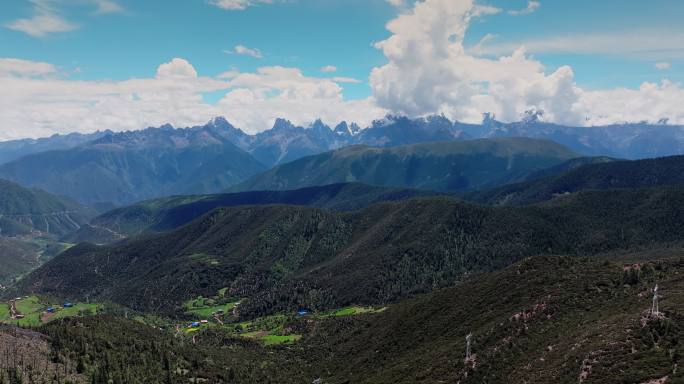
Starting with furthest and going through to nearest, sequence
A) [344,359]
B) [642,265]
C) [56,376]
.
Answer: [344,359]
[642,265]
[56,376]

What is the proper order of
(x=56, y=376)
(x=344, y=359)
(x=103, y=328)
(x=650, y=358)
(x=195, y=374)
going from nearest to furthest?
(x=650, y=358) → (x=56, y=376) → (x=195, y=374) → (x=103, y=328) → (x=344, y=359)

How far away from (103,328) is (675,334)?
558ft

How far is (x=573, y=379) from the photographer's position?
9438cm

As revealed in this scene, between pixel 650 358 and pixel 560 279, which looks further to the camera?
pixel 560 279

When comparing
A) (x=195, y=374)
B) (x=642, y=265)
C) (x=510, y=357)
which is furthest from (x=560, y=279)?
(x=195, y=374)

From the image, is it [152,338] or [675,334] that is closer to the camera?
[675,334]

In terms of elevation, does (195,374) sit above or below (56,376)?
below

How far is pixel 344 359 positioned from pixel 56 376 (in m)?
103

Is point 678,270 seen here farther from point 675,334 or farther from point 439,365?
point 439,365

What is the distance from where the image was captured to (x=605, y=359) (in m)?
94.1

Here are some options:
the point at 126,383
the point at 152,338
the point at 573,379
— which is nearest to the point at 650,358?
the point at 573,379

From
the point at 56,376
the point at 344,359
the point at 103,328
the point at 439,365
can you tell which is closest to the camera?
the point at 56,376

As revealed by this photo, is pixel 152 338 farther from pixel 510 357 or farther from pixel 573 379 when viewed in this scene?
pixel 573 379

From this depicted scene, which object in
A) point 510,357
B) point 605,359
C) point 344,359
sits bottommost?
point 344,359
